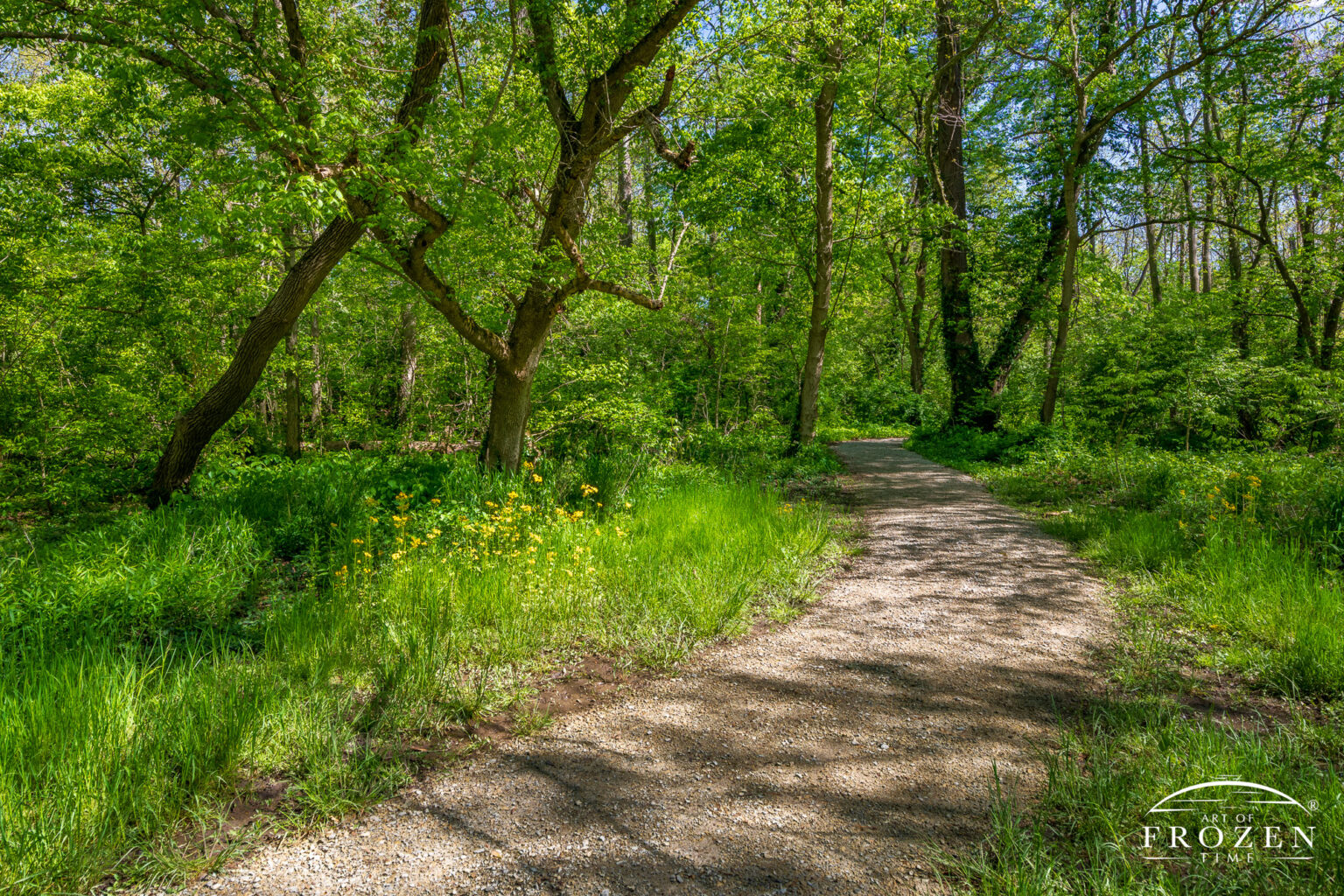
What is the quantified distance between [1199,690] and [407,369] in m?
12.1

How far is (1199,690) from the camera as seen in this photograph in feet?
9.66

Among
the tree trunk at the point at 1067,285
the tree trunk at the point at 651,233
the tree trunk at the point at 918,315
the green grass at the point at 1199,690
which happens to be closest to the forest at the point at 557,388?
the green grass at the point at 1199,690

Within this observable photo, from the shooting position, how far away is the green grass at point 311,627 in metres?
2.06

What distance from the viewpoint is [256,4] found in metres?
5.38

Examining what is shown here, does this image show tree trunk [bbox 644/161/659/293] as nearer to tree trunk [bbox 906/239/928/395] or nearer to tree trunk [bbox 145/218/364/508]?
tree trunk [bbox 145/218/364/508]

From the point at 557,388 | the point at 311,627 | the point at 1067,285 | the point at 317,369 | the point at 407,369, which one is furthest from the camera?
the point at 407,369

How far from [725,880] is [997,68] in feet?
62.2

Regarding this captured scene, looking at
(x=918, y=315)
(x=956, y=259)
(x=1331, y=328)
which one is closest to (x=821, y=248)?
(x=956, y=259)

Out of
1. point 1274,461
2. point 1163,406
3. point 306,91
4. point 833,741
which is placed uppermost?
point 306,91

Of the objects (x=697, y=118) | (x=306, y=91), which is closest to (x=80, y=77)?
(x=306, y=91)

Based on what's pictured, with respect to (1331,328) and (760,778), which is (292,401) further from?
(1331,328)

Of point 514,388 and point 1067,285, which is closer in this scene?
Answer: point 514,388

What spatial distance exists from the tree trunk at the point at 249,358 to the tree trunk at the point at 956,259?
11870mm

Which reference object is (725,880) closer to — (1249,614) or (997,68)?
(1249,614)
